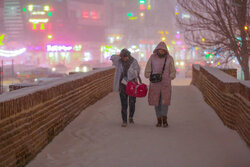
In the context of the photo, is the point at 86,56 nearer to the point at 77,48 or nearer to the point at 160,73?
the point at 77,48

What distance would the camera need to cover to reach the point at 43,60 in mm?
Result: 95062

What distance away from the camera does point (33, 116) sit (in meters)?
6.33

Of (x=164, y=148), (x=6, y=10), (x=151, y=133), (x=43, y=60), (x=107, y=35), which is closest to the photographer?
(x=164, y=148)

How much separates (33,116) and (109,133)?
200cm

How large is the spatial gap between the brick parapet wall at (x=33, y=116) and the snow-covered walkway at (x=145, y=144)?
0.21 metres

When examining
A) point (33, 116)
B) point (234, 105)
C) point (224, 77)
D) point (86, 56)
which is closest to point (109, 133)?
point (33, 116)

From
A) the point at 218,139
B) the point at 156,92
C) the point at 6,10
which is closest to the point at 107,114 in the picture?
the point at 156,92

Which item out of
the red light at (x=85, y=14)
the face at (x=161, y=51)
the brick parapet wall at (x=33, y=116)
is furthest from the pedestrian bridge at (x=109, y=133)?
the red light at (x=85, y=14)

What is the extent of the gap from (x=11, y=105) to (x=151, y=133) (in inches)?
129

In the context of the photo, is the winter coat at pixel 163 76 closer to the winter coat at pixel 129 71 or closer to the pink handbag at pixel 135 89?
the pink handbag at pixel 135 89

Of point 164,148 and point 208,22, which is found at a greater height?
point 208,22

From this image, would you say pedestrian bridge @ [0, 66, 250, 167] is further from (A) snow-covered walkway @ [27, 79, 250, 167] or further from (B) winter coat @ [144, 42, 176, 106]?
(B) winter coat @ [144, 42, 176, 106]

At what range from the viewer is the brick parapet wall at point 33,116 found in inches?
205

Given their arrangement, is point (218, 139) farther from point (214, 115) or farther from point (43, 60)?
point (43, 60)
